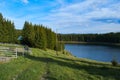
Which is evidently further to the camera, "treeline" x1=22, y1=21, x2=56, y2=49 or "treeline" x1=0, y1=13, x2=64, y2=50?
"treeline" x1=22, y1=21, x2=56, y2=49

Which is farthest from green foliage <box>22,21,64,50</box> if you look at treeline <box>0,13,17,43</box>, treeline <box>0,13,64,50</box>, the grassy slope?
the grassy slope

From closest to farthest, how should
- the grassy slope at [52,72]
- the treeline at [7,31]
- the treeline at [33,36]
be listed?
the grassy slope at [52,72]
the treeline at [7,31]
the treeline at [33,36]

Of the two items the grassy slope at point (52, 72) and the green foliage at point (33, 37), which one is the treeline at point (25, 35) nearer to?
Answer: the green foliage at point (33, 37)

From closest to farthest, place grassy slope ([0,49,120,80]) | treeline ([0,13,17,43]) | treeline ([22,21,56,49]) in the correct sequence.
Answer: grassy slope ([0,49,120,80])
treeline ([0,13,17,43])
treeline ([22,21,56,49])

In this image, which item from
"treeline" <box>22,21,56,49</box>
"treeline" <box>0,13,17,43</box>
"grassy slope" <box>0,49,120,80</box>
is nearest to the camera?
"grassy slope" <box>0,49,120,80</box>

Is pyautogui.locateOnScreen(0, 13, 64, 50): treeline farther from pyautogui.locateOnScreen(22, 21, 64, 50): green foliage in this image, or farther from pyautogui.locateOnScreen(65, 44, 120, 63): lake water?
pyautogui.locateOnScreen(65, 44, 120, 63): lake water

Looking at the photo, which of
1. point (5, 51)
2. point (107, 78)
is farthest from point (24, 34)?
point (107, 78)

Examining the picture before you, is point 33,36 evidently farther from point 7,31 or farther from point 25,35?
point 7,31

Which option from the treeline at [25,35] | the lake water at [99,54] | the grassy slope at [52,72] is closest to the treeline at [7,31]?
the treeline at [25,35]

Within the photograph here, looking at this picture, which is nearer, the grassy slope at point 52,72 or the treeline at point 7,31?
the grassy slope at point 52,72

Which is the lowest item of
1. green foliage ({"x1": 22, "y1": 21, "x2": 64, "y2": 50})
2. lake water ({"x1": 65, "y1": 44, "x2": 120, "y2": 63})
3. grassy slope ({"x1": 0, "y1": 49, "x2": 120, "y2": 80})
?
lake water ({"x1": 65, "y1": 44, "x2": 120, "y2": 63})

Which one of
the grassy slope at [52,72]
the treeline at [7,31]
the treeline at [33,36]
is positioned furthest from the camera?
the treeline at [33,36]

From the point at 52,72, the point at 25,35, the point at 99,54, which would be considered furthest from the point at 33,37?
the point at 52,72

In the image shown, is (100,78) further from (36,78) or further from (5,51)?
(5,51)
